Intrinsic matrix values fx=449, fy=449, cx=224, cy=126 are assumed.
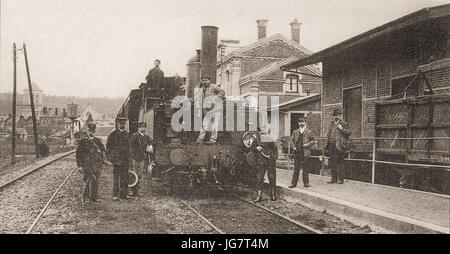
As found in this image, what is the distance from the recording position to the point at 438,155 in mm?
8055

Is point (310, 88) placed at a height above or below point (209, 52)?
above

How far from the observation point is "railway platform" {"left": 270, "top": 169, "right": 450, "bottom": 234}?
6.07 m

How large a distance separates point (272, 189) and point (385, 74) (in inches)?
203

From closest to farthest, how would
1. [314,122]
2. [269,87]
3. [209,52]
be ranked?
[209,52], [314,122], [269,87]

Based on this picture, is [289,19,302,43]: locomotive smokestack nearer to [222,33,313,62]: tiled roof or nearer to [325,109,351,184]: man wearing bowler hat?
[222,33,313,62]: tiled roof

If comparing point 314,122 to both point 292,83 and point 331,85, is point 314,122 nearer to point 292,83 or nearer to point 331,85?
point 292,83

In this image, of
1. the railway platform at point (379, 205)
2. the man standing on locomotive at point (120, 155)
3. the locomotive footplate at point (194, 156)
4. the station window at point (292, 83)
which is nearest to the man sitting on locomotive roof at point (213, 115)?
the locomotive footplate at point (194, 156)

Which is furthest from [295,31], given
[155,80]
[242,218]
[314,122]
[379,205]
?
[242,218]

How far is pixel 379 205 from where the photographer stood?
24.2 feet

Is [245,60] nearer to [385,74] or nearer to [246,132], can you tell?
[385,74]

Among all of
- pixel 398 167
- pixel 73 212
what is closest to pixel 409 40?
pixel 398 167

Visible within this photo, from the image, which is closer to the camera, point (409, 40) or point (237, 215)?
point (237, 215)

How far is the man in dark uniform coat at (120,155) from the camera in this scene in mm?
9258

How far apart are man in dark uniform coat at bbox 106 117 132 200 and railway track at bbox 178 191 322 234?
1.31 metres
